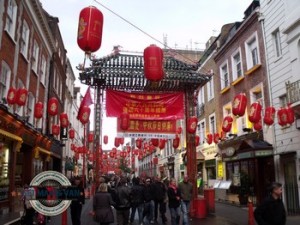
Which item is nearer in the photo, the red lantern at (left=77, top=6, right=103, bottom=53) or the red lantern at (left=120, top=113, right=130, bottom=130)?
the red lantern at (left=77, top=6, right=103, bottom=53)

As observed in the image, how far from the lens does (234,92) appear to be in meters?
22.3

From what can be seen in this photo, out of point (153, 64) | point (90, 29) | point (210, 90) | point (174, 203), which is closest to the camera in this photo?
point (90, 29)

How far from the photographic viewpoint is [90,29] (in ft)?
28.4

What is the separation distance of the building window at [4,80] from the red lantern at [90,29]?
310 inches

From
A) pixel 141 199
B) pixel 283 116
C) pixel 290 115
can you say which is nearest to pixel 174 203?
pixel 141 199

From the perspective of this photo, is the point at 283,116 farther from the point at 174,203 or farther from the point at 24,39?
the point at 24,39

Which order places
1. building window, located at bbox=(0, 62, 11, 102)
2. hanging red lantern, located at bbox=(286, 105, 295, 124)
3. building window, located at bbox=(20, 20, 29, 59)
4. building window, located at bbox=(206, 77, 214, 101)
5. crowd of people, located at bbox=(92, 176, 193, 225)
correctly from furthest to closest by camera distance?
1. building window, located at bbox=(206, 77, 214, 101)
2. building window, located at bbox=(20, 20, 29, 59)
3. building window, located at bbox=(0, 62, 11, 102)
4. hanging red lantern, located at bbox=(286, 105, 295, 124)
5. crowd of people, located at bbox=(92, 176, 193, 225)

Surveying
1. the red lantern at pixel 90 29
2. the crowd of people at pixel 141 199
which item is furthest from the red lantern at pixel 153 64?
the crowd of people at pixel 141 199

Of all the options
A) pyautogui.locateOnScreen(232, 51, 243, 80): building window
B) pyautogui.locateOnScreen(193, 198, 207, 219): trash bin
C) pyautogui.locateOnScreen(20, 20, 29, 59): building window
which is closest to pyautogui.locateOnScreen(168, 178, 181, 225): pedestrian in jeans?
pyautogui.locateOnScreen(193, 198, 207, 219): trash bin

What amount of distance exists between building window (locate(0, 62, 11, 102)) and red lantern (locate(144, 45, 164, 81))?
292 inches

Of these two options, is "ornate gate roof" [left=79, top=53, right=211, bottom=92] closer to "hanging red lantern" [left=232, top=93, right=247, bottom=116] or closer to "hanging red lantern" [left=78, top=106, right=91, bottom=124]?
"hanging red lantern" [left=78, top=106, right=91, bottom=124]

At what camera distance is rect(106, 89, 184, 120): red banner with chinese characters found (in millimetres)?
16188

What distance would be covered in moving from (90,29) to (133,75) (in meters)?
7.01

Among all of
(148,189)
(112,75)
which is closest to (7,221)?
(148,189)
